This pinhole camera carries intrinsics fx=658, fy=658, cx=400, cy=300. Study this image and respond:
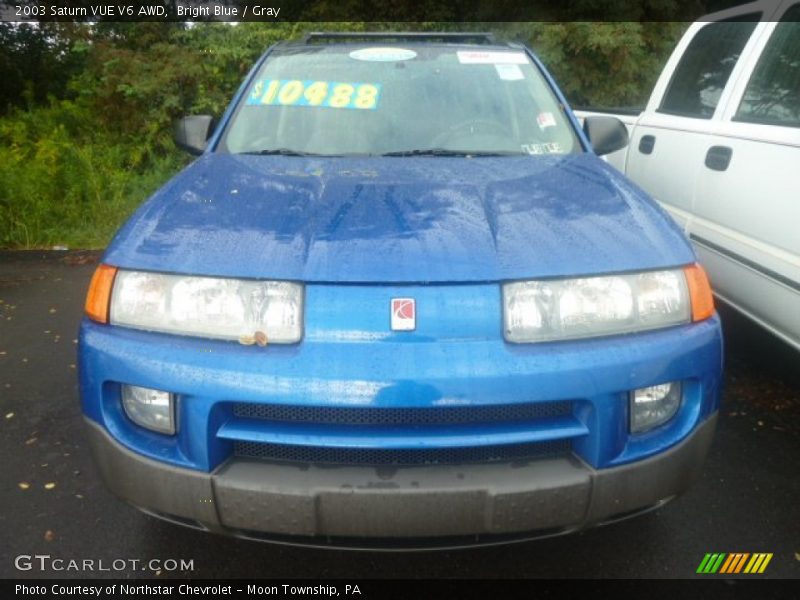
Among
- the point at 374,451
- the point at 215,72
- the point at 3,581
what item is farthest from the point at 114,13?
the point at 374,451

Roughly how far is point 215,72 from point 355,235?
7095mm

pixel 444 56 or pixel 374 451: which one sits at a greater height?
pixel 444 56

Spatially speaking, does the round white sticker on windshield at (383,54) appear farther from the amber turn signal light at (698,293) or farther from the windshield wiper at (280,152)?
the amber turn signal light at (698,293)

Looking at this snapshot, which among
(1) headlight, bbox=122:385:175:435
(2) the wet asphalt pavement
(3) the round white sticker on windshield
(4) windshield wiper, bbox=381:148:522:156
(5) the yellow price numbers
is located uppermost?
(3) the round white sticker on windshield

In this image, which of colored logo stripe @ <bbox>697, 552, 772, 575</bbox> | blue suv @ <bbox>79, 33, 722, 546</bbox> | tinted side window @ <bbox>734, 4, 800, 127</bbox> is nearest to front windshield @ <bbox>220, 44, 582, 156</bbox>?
blue suv @ <bbox>79, 33, 722, 546</bbox>

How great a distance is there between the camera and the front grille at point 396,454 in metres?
1.74

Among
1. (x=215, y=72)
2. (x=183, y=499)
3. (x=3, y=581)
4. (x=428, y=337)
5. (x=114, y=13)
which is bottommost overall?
(x=3, y=581)

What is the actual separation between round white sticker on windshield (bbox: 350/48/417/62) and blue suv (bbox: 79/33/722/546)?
1.40 meters

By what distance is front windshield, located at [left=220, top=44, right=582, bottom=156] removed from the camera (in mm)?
2850

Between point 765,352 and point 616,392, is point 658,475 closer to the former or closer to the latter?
point 616,392

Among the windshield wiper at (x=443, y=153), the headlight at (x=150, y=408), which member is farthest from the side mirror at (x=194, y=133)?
the headlight at (x=150, y=408)

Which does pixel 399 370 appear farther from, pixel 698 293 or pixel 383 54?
pixel 383 54

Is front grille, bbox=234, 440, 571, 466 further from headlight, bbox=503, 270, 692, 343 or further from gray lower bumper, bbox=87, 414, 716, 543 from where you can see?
headlight, bbox=503, 270, 692, 343

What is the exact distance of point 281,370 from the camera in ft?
5.55
